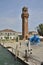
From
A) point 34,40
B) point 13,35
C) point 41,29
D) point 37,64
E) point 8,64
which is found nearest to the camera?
point 37,64

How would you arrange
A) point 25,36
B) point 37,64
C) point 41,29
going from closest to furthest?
1. point 37,64
2. point 25,36
3. point 41,29

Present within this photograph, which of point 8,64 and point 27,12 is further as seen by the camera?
point 27,12

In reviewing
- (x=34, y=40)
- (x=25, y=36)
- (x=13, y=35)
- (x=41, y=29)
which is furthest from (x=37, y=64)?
(x=13, y=35)

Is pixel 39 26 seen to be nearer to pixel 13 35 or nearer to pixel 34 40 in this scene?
pixel 13 35

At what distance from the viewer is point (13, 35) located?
347 ft

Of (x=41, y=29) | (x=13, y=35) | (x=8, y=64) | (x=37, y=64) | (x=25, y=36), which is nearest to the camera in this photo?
(x=37, y=64)

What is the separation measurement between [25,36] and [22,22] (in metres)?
6.17

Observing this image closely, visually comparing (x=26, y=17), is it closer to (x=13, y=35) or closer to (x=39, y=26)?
(x=39, y=26)

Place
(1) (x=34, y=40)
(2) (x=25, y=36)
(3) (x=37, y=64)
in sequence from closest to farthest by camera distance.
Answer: (3) (x=37, y=64)
(1) (x=34, y=40)
(2) (x=25, y=36)

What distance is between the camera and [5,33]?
111 m

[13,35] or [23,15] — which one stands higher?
[23,15]

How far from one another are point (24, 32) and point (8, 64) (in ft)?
171

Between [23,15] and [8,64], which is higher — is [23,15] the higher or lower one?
the higher one

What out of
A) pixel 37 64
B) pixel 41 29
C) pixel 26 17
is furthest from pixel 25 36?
pixel 37 64
